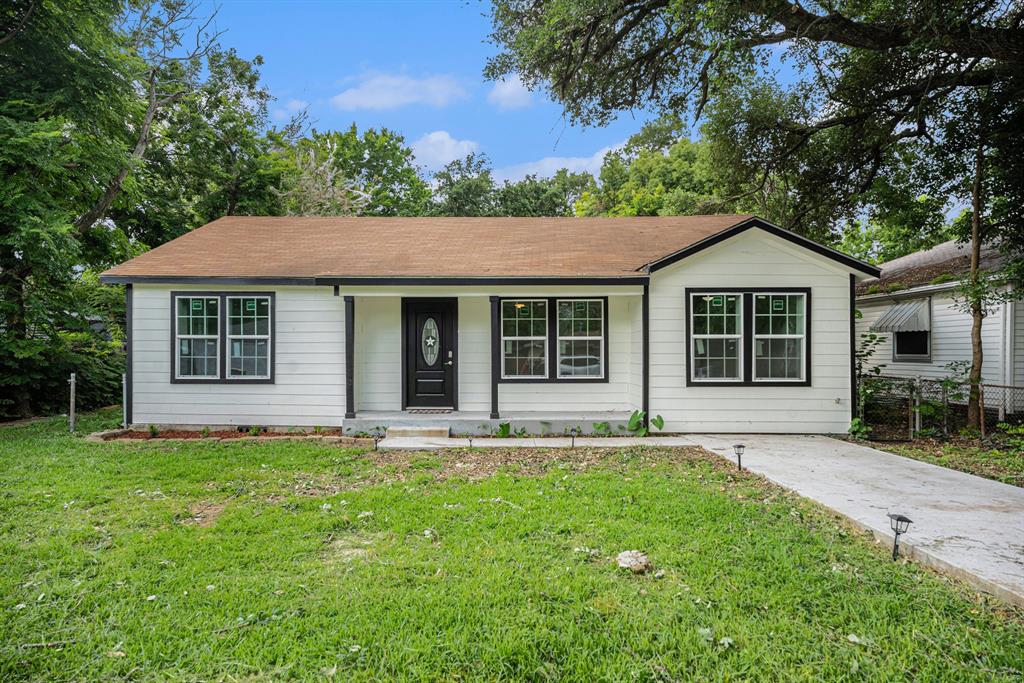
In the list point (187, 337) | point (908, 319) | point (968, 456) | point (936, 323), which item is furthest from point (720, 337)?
point (187, 337)

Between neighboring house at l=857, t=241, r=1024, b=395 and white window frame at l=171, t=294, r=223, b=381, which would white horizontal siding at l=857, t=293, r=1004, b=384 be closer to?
neighboring house at l=857, t=241, r=1024, b=395

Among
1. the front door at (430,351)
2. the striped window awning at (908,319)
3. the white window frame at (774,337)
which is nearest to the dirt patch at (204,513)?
the front door at (430,351)

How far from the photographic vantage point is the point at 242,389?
888 centimetres

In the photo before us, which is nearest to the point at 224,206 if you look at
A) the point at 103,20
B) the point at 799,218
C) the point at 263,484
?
the point at 103,20

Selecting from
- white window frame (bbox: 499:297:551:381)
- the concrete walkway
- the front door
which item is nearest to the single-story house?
the concrete walkway

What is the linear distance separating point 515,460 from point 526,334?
3036 mm

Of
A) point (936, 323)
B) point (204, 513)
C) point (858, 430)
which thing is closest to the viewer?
point (204, 513)

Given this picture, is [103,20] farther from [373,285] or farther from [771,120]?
[771,120]

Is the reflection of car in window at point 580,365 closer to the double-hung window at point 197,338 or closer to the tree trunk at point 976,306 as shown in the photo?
the double-hung window at point 197,338

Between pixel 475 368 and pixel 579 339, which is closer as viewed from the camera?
pixel 579 339

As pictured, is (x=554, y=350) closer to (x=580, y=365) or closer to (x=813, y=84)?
(x=580, y=365)

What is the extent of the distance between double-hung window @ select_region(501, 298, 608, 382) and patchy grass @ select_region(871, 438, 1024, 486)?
4713 millimetres

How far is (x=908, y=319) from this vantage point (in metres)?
12.5

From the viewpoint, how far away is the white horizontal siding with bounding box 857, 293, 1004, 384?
10766mm
